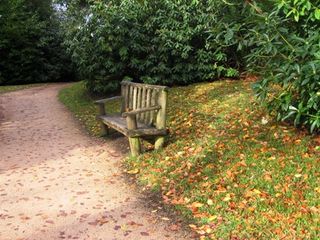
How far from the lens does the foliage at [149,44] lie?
11820mm

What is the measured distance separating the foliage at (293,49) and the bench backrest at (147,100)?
1722mm

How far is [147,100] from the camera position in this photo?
23.7ft

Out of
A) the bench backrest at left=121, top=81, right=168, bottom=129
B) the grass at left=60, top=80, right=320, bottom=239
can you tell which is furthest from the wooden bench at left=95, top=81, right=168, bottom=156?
the grass at left=60, top=80, right=320, bottom=239

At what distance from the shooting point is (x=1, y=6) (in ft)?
78.0

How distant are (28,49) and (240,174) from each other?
66.0 feet

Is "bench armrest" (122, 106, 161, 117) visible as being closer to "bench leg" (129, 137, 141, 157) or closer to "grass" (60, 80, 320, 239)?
"bench leg" (129, 137, 141, 157)

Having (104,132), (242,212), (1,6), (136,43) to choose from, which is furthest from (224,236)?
(1,6)

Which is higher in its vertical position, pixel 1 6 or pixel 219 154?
pixel 1 6

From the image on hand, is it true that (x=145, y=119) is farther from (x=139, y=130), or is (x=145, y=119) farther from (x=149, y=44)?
(x=149, y=44)

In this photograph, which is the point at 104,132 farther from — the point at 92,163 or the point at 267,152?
the point at 267,152

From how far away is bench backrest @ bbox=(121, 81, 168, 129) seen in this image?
6824mm

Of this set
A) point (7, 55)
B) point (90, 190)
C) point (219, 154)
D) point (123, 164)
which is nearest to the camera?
point (90, 190)

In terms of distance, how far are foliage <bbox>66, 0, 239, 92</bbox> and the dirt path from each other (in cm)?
314

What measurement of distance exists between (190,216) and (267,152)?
171 centimetres
